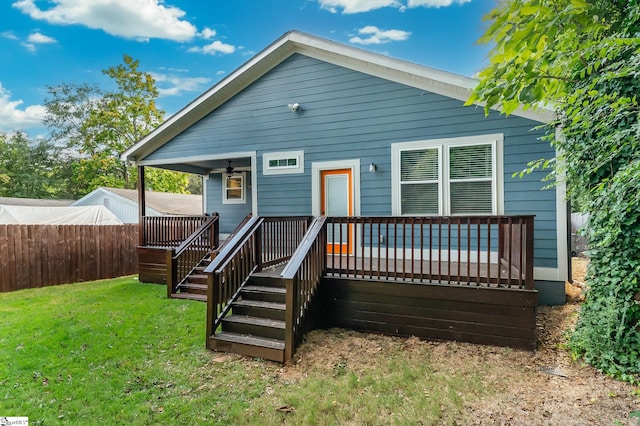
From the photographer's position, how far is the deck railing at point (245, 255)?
4191 millimetres

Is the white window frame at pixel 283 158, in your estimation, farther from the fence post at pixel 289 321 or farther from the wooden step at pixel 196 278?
the fence post at pixel 289 321

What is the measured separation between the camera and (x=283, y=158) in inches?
291

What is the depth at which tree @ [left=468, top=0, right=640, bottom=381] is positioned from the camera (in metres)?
2.62

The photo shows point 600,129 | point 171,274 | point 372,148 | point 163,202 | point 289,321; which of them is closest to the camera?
point 600,129

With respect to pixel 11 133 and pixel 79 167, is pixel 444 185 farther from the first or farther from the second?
pixel 11 133

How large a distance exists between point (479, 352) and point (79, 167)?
81.9 ft

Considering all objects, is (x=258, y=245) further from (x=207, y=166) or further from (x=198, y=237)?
(x=207, y=166)

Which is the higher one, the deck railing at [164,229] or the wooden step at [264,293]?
the deck railing at [164,229]

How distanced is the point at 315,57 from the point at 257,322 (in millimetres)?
5813

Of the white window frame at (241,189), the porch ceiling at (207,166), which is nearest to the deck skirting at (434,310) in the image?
the porch ceiling at (207,166)

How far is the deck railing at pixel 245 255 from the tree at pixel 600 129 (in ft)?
11.7

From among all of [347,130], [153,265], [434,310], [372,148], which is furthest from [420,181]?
[153,265]

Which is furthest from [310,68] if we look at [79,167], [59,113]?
[59,113]

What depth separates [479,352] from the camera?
394cm
